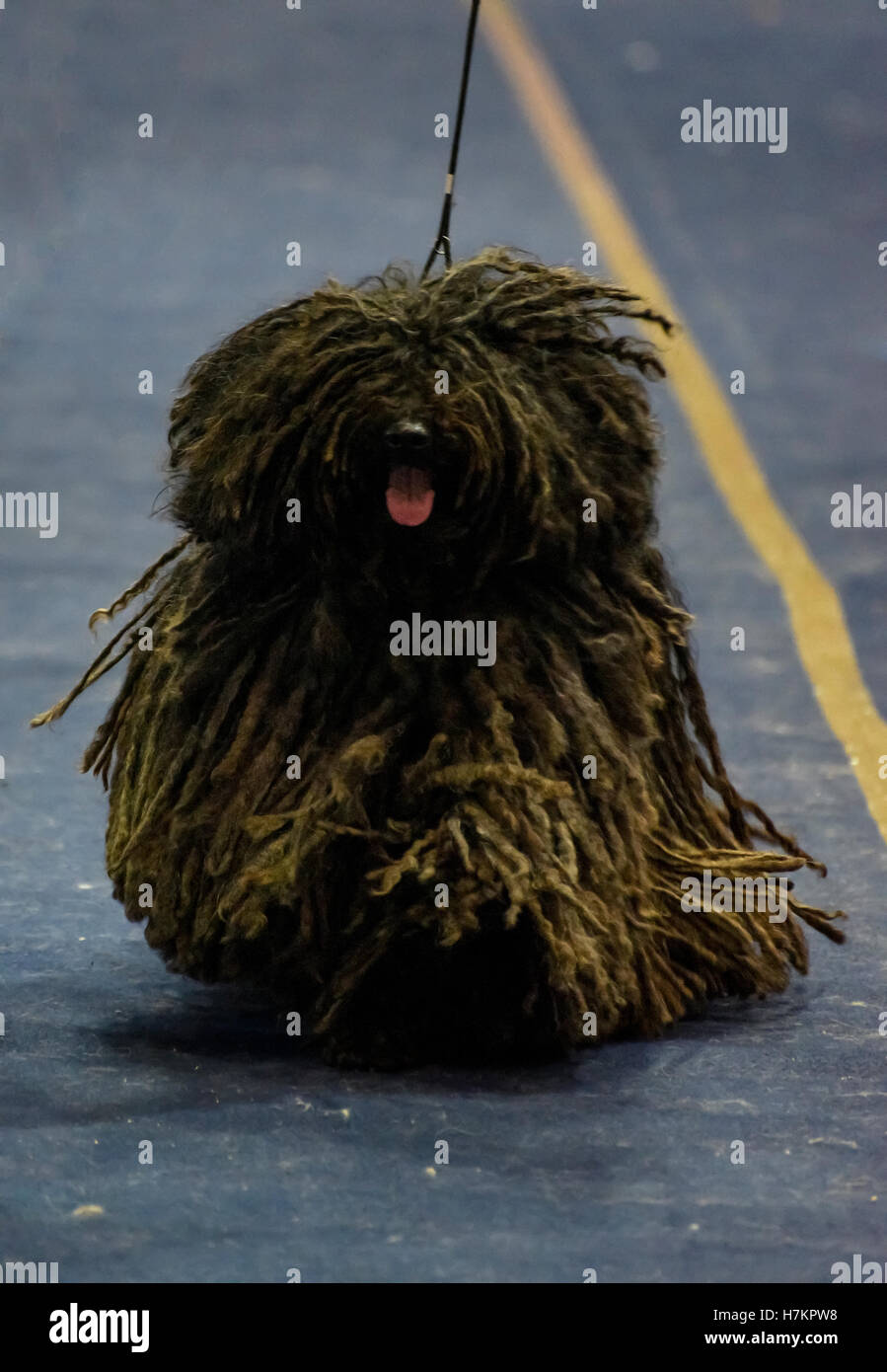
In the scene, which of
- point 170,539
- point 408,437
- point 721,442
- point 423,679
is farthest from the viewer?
point 721,442

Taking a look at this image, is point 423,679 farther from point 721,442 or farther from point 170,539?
point 721,442

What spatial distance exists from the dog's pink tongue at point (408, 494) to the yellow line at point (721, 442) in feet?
6.18

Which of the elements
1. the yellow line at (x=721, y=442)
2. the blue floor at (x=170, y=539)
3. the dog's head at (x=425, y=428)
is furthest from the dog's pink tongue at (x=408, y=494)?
the yellow line at (x=721, y=442)

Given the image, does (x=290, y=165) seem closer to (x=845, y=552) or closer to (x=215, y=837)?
(x=845, y=552)

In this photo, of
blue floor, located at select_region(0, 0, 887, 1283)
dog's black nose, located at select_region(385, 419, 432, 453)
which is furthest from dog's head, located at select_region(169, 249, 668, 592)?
blue floor, located at select_region(0, 0, 887, 1283)

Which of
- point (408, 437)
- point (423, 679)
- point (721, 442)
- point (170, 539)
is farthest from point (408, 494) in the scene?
point (721, 442)

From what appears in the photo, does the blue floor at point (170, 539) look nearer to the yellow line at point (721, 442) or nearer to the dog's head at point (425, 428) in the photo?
the yellow line at point (721, 442)

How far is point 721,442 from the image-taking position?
385 inches

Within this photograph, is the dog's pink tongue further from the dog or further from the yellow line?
the yellow line

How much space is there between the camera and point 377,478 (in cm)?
444

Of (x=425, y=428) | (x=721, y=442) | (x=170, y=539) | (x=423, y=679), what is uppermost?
(x=721, y=442)

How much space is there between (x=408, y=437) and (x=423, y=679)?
1.59 ft

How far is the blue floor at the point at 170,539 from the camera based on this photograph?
4051 millimetres
